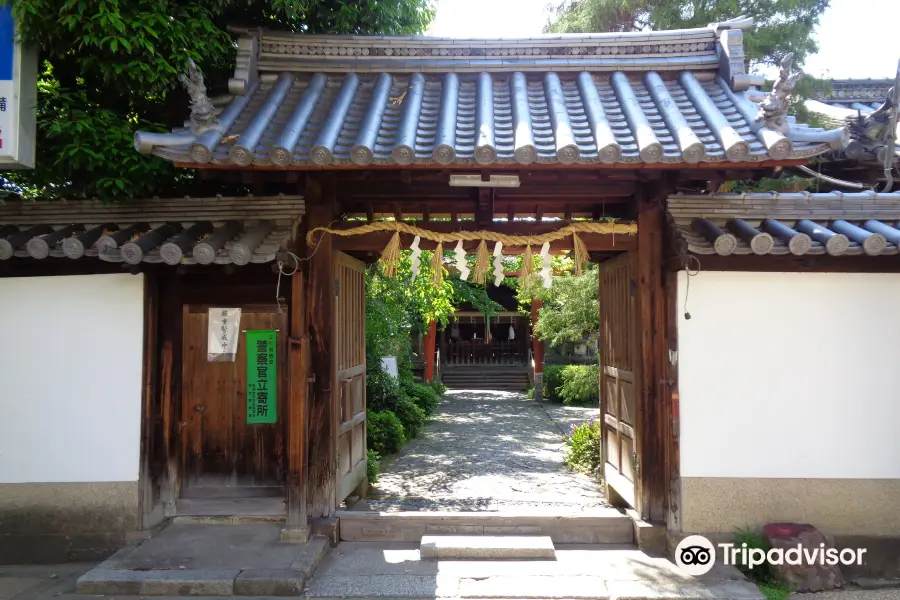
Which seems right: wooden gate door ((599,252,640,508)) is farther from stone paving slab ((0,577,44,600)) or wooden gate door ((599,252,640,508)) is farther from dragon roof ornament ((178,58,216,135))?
stone paving slab ((0,577,44,600))

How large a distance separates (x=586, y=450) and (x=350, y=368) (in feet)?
16.7

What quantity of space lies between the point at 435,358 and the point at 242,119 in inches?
913

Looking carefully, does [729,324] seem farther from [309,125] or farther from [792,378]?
[309,125]

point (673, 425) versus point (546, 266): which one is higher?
point (546, 266)

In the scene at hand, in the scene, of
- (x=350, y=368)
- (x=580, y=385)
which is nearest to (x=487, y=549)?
(x=350, y=368)

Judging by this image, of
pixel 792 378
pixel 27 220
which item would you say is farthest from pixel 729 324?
pixel 27 220

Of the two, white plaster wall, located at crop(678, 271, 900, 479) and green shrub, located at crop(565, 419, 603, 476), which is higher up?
white plaster wall, located at crop(678, 271, 900, 479)

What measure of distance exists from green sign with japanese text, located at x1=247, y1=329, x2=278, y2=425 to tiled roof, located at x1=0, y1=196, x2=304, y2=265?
4.36ft

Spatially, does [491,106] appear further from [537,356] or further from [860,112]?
[537,356]

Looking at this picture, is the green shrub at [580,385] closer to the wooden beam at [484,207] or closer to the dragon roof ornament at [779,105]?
the wooden beam at [484,207]

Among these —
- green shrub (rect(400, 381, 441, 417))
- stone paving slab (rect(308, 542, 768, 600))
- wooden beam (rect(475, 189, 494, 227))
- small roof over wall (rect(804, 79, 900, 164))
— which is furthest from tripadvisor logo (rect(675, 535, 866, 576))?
green shrub (rect(400, 381, 441, 417))

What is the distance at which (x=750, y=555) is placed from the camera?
615 cm

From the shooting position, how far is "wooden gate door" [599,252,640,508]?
716cm

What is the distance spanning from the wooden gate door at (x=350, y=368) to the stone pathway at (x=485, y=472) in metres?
0.65
